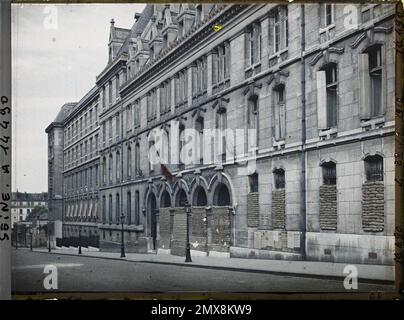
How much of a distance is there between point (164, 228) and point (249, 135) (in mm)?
1503

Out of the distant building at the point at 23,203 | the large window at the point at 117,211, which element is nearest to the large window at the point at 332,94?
the large window at the point at 117,211

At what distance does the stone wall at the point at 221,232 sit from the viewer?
5992 mm

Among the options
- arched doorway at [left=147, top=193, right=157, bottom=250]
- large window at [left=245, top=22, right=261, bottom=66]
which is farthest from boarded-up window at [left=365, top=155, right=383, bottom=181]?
arched doorway at [left=147, top=193, right=157, bottom=250]

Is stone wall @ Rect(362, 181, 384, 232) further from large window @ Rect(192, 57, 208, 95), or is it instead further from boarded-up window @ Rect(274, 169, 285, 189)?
large window @ Rect(192, 57, 208, 95)

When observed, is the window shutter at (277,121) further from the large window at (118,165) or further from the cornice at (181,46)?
the large window at (118,165)

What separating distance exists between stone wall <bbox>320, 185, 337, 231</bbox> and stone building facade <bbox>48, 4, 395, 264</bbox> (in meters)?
0.02

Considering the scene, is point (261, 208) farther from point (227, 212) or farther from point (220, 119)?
point (220, 119)

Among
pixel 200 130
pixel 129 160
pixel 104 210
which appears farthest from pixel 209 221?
pixel 104 210

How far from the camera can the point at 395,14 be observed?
226 inches

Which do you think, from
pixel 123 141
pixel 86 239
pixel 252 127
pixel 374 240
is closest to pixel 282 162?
pixel 252 127

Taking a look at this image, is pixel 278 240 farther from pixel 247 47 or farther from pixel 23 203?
pixel 23 203

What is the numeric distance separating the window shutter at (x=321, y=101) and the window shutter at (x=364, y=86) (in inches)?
15.5

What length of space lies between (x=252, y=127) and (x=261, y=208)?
95 cm

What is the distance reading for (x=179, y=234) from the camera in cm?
617
